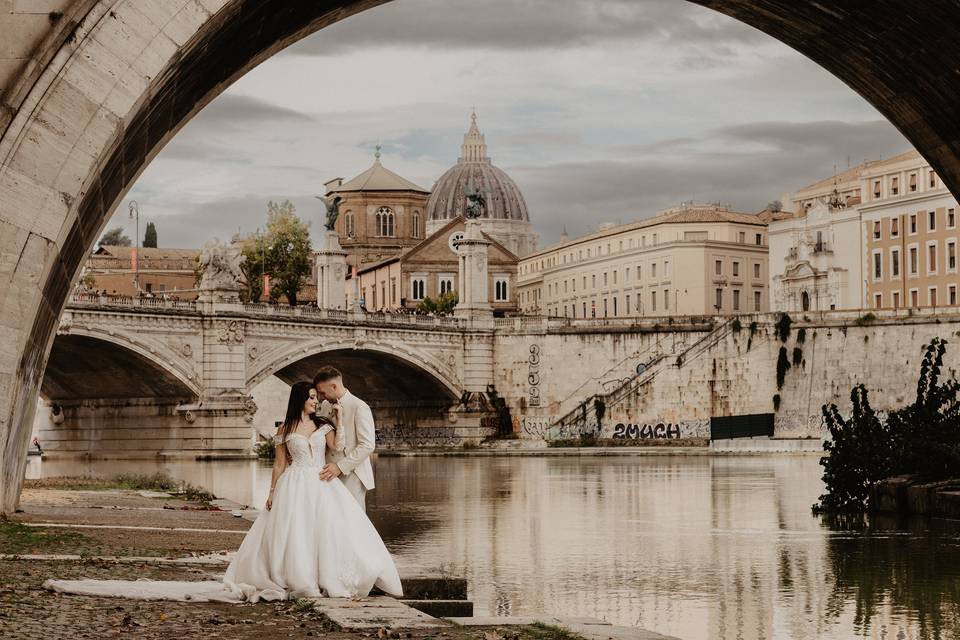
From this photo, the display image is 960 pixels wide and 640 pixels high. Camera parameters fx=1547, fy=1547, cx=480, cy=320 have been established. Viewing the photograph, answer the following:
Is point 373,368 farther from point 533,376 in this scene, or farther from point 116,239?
point 116,239

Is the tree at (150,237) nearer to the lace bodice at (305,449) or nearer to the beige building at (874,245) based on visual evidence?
the beige building at (874,245)

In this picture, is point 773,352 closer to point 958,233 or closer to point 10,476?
point 958,233

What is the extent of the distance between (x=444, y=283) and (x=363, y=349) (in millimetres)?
60480

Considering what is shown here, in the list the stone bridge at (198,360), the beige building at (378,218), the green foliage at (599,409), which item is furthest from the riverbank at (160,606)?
the beige building at (378,218)

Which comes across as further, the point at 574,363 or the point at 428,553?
the point at 574,363

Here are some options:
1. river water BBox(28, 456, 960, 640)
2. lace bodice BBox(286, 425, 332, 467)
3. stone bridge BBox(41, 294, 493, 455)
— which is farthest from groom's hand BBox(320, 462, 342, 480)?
stone bridge BBox(41, 294, 493, 455)

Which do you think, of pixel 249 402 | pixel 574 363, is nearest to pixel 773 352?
pixel 574 363

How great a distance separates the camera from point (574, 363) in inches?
3187

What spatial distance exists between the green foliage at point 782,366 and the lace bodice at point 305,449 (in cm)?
6771

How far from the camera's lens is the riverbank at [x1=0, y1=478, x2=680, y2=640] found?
909 centimetres

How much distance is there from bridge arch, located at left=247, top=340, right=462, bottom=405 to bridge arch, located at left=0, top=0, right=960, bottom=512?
56463 mm

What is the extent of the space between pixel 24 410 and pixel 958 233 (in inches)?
3314

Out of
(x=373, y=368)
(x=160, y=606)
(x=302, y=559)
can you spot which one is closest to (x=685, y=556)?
(x=302, y=559)

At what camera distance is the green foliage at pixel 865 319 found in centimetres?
7662
